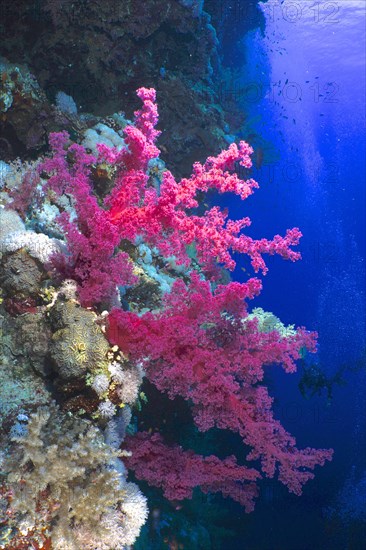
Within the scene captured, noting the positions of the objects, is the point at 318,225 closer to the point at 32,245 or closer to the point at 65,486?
the point at 32,245

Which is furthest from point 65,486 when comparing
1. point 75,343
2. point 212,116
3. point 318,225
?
point 318,225

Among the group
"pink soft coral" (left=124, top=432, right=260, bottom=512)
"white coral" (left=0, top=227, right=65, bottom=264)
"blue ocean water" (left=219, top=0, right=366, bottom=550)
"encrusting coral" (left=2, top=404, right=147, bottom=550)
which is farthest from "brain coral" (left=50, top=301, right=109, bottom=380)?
"blue ocean water" (left=219, top=0, right=366, bottom=550)

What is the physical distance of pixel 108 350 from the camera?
2.95m

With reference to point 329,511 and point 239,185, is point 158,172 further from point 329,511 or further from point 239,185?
point 329,511

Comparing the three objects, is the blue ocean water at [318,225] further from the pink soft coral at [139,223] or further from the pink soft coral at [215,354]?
the pink soft coral at [215,354]

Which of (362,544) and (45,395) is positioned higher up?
(362,544)

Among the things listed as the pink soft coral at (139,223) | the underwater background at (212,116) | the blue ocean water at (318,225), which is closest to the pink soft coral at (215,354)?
the pink soft coral at (139,223)

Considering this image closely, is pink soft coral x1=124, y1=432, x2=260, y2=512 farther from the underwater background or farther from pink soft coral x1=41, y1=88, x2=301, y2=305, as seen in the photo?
pink soft coral x1=41, y1=88, x2=301, y2=305

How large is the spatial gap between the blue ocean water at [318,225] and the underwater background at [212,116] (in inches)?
4.0

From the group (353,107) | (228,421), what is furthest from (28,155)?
(353,107)

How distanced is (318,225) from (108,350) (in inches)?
1550

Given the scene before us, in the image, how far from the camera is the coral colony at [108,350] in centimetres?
248

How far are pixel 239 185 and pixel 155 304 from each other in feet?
6.00

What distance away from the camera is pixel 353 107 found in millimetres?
36500
